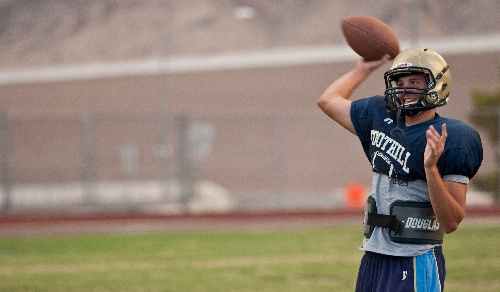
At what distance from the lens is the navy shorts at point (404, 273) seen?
13.6ft

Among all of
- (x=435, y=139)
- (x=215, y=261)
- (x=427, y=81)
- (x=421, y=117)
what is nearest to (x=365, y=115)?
(x=421, y=117)

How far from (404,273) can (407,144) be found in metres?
0.60

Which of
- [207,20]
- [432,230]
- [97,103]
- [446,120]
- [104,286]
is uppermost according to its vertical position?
[207,20]

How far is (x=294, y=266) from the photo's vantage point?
33.4 feet

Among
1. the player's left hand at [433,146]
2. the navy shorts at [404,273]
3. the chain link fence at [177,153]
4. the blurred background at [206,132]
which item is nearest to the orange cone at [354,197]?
the blurred background at [206,132]

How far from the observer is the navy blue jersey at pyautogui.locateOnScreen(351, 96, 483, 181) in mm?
3998

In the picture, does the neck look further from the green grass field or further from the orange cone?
the orange cone

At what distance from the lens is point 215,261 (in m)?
10.8

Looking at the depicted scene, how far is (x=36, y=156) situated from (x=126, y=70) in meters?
6.74

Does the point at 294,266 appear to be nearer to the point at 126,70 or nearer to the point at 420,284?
the point at 420,284

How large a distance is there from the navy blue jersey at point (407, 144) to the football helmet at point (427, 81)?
12 centimetres

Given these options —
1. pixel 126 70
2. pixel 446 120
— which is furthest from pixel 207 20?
pixel 446 120

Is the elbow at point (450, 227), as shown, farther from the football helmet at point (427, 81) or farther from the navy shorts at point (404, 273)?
the football helmet at point (427, 81)

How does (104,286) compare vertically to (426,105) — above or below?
below
